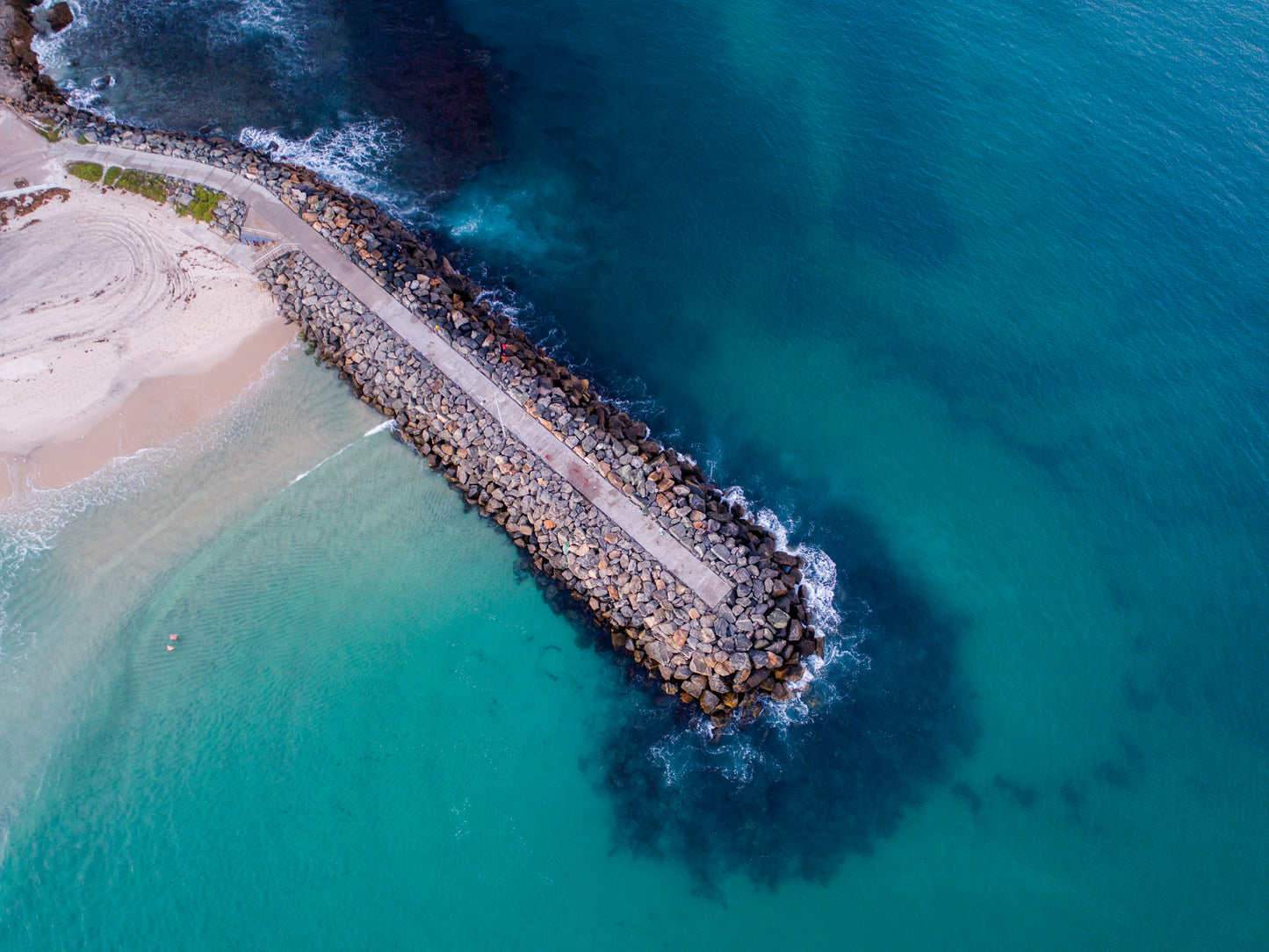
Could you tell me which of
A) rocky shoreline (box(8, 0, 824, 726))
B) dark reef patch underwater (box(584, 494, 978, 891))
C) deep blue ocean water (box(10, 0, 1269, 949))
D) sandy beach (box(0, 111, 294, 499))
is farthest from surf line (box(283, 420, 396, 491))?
dark reef patch underwater (box(584, 494, 978, 891))

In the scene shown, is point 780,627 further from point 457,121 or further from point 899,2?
point 899,2

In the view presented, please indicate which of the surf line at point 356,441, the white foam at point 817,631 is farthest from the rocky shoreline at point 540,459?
the surf line at point 356,441

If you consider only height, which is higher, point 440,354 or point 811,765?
point 440,354

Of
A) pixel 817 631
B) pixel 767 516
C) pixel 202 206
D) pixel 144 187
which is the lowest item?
pixel 817 631

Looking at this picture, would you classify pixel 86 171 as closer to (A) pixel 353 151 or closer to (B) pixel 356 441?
(A) pixel 353 151

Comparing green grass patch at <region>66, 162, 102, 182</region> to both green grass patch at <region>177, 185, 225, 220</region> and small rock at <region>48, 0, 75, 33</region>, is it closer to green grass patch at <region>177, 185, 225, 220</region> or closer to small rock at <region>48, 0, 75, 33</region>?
green grass patch at <region>177, 185, 225, 220</region>

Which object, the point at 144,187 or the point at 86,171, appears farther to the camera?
the point at 86,171

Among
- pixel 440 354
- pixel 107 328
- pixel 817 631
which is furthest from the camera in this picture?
pixel 107 328

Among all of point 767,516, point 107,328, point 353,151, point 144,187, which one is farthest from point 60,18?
point 767,516
